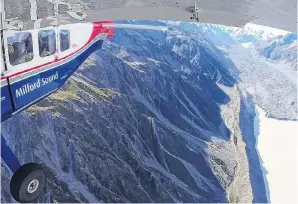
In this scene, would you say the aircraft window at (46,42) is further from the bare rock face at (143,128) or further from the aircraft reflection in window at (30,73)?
the bare rock face at (143,128)

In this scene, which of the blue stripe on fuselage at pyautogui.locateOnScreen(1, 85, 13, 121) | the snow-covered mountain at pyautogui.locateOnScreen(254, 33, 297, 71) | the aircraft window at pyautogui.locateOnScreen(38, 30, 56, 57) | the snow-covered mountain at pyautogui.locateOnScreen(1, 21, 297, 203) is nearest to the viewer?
the blue stripe on fuselage at pyautogui.locateOnScreen(1, 85, 13, 121)

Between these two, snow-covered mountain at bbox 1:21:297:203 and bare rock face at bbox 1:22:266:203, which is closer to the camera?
bare rock face at bbox 1:22:266:203

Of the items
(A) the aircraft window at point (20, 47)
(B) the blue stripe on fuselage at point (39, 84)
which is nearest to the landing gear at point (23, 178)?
(B) the blue stripe on fuselage at point (39, 84)

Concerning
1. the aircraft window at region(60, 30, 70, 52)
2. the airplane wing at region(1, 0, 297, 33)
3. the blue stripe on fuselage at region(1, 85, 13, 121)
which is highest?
the airplane wing at region(1, 0, 297, 33)

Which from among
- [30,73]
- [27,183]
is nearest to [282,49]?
[30,73]

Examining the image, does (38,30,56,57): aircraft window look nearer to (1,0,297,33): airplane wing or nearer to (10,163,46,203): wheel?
(1,0,297,33): airplane wing

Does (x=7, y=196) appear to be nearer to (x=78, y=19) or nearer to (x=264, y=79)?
(x=78, y=19)

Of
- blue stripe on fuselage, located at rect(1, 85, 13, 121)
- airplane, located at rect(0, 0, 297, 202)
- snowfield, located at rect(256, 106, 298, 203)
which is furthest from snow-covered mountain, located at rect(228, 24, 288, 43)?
blue stripe on fuselage, located at rect(1, 85, 13, 121)

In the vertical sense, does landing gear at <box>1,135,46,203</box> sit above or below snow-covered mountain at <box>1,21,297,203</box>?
above

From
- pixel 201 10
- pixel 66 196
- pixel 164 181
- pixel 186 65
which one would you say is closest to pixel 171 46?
pixel 186 65
